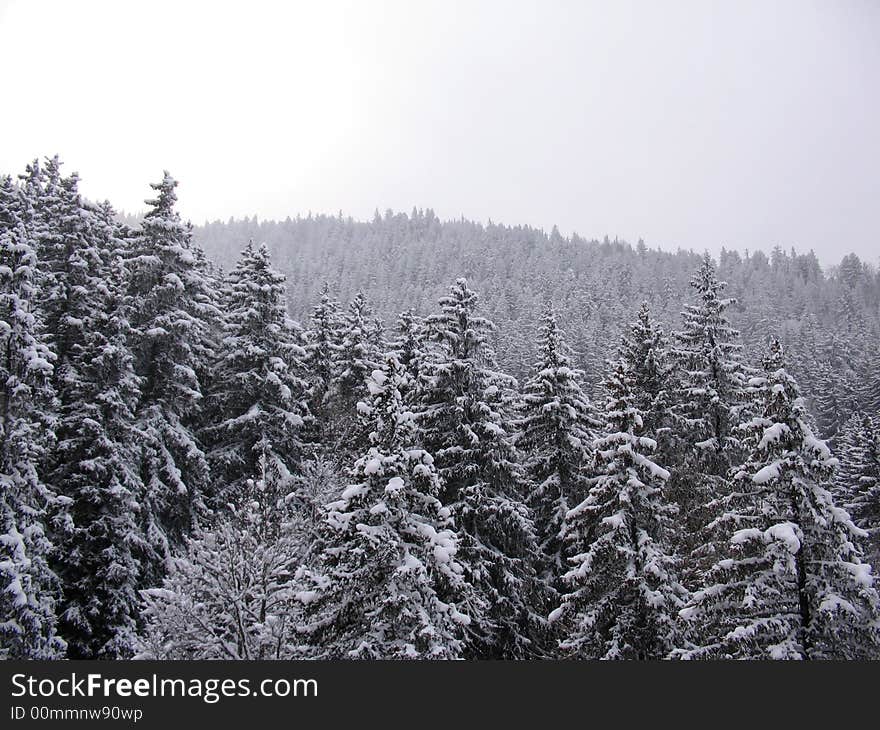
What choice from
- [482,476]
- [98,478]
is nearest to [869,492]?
[482,476]

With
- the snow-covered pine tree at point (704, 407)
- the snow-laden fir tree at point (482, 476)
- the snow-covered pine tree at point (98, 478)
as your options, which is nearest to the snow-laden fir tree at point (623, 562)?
the snow-laden fir tree at point (482, 476)

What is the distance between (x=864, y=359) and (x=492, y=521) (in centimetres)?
9933

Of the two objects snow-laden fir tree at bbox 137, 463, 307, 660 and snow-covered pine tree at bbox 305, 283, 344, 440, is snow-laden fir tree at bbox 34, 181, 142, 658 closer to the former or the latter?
snow-laden fir tree at bbox 137, 463, 307, 660

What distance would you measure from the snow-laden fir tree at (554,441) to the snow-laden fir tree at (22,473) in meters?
15.2

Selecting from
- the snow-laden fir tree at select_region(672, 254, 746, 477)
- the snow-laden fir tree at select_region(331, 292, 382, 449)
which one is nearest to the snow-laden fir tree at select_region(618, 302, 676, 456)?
the snow-laden fir tree at select_region(672, 254, 746, 477)

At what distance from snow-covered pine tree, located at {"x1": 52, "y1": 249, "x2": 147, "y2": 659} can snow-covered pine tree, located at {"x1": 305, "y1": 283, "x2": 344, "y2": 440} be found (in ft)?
28.9

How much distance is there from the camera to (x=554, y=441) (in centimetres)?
2327

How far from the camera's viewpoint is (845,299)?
516 ft

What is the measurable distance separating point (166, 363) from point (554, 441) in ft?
49.5

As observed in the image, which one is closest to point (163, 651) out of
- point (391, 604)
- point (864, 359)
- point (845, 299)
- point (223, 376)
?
point (391, 604)

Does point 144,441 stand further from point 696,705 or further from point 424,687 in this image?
point 696,705

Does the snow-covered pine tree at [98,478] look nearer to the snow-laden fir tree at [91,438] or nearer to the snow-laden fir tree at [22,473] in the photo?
the snow-laden fir tree at [91,438]

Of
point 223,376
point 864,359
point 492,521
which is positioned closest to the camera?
point 492,521

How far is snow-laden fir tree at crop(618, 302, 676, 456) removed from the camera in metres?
23.7
